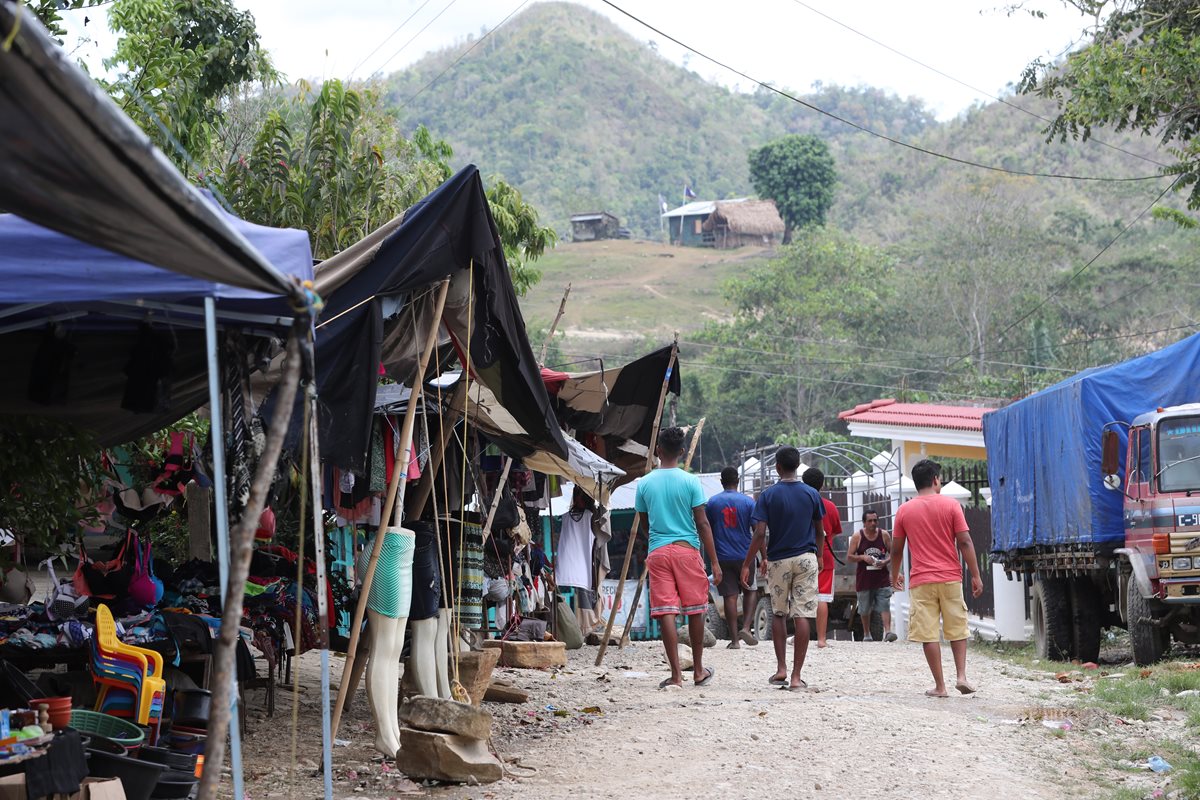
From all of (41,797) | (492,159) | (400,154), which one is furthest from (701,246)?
(41,797)

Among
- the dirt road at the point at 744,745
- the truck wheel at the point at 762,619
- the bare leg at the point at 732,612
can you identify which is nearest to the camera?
the dirt road at the point at 744,745

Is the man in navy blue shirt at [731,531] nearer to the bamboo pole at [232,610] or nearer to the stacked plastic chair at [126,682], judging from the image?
the stacked plastic chair at [126,682]

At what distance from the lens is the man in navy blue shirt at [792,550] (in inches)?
414

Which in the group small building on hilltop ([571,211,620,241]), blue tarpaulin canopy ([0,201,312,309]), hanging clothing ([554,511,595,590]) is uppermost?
small building on hilltop ([571,211,620,241])

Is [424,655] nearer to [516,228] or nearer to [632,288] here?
[516,228]

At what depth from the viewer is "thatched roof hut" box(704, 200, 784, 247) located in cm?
8344

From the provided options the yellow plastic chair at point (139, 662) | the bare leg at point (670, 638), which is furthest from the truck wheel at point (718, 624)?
the yellow plastic chair at point (139, 662)

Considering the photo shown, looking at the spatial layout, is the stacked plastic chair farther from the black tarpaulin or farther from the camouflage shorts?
the camouflage shorts

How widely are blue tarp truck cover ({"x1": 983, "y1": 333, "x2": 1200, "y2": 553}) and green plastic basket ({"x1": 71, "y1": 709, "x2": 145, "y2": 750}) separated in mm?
Answer: 9590

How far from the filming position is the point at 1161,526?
11938 mm

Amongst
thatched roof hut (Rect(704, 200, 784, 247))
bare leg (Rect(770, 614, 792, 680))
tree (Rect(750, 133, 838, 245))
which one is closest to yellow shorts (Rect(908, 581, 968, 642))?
bare leg (Rect(770, 614, 792, 680))

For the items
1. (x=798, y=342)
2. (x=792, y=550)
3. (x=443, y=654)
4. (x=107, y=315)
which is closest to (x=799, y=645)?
(x=792, y=550)

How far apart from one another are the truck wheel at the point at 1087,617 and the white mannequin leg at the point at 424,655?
28.6 feet

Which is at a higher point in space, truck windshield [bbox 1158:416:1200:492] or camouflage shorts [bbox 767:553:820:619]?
truck windshield [bbox 1158:416:1200:492]
